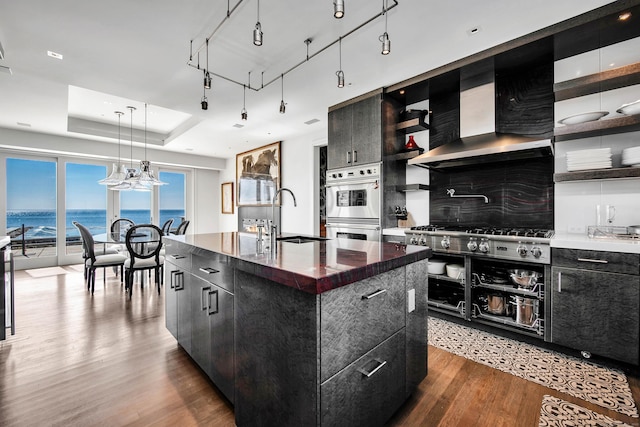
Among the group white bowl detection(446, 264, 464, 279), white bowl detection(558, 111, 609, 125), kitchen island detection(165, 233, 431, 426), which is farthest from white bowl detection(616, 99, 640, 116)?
kitchen island detection(165, 233, 431, 426)

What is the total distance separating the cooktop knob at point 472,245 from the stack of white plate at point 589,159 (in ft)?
3.25

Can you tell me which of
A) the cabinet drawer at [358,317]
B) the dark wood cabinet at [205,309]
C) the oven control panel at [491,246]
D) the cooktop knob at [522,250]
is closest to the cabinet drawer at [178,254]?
the dark wood cabinet at [205,309]

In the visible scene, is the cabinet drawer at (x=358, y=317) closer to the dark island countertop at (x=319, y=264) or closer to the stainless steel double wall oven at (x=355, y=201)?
the dark island countertop at (x=319, y=264)

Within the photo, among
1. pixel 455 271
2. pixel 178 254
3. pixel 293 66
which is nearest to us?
pixel 178 254

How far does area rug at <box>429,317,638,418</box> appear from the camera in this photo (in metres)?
1.79

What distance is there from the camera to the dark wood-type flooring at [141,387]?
159 cm

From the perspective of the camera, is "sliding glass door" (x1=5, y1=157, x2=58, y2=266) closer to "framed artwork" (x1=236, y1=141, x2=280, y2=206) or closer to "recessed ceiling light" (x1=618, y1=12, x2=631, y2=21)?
"framed artwork" (x1=236, y1=141, x2=280, y2=206)

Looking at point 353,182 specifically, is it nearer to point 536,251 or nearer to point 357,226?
point 357,226

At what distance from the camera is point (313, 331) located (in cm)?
107

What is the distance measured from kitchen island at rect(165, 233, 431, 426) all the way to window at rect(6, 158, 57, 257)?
6.38 meters

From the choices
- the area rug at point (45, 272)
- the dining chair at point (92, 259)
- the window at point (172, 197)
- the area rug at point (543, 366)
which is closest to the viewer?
the area rug at point (543, 366)

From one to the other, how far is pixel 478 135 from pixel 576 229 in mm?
1259

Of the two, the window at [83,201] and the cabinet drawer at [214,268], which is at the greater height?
the window at [83,201]

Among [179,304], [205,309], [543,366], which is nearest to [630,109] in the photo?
[543,366]
